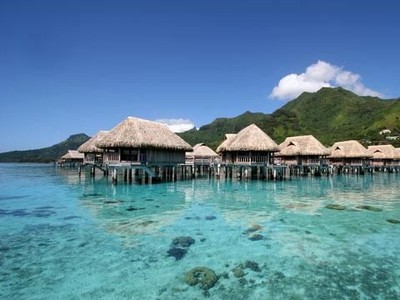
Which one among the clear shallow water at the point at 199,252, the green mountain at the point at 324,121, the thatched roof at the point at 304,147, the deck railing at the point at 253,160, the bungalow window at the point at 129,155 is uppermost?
the green mountain at the point at 324,121

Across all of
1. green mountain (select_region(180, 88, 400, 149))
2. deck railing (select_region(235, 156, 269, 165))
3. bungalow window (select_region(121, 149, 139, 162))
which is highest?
green mountain (select_region(180, 88, 400, 149))

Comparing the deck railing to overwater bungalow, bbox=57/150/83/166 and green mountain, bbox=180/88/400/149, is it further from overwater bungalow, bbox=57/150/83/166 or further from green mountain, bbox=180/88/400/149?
green mountain, bbox=180/88/400/149

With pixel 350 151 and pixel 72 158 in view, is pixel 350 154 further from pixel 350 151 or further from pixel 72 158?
pixel 72 158

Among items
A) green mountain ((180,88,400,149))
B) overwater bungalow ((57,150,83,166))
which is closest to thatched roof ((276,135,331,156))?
green mountain ((180,88,400,149))

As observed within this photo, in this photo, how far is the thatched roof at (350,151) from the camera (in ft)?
146

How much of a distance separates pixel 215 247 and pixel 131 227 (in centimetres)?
356

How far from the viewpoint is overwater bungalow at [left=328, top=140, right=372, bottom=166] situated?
44728 mm

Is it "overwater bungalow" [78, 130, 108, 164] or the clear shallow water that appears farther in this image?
"overwater bungalow" [78, 130, 108, 164]

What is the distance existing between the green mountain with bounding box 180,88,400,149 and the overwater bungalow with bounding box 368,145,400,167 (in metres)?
12.5

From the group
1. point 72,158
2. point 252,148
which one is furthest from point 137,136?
point 72,158

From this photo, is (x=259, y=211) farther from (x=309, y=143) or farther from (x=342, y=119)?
(x=342, y=119)

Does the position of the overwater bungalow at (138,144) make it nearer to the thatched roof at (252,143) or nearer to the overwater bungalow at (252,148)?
the thatched roof at (252,143)

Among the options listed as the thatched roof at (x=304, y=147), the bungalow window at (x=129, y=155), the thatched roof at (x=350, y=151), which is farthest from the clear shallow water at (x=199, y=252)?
the thatched roof at (x=350, y=151)

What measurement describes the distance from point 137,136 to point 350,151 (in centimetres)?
3375
